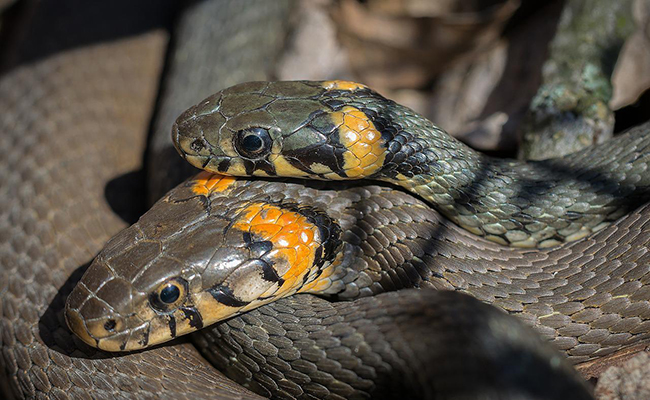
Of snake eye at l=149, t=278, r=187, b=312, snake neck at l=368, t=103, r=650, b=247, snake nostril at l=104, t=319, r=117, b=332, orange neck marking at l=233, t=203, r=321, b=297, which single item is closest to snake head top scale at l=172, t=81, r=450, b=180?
snake neck at l=368, t=103, r=650, b=247

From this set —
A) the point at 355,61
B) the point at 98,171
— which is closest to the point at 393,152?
the point at 355,61

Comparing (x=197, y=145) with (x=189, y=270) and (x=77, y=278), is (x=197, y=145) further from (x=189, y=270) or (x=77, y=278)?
(x=77, y=278)

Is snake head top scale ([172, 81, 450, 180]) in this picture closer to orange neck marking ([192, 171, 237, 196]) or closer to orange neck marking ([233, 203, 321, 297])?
orange neck marking ([192, 171, 237, 196])

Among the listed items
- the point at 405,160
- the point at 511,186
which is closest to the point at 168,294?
the point at 405,160

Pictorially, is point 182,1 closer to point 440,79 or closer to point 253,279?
point 440,79

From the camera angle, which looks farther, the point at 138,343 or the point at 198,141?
the point at 198,141

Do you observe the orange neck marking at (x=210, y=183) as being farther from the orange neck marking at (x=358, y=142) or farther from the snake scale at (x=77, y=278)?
the orange neck marking at (x=358, y=142)

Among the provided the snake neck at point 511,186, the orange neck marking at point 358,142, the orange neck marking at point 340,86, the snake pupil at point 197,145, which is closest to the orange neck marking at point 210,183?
the snake pupil at point 197,145
